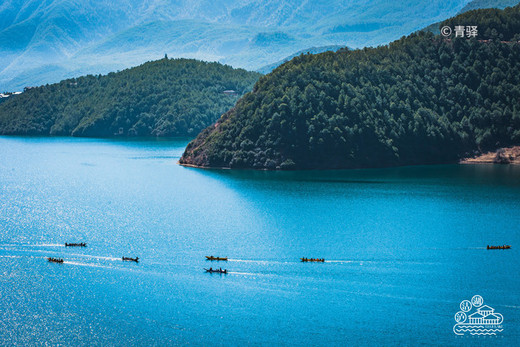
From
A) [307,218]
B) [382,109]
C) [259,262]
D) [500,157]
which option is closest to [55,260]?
[259,262]

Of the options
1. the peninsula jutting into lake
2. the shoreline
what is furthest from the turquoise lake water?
the shoreline

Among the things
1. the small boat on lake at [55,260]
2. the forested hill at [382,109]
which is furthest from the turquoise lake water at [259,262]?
the forested hill at [382,109]

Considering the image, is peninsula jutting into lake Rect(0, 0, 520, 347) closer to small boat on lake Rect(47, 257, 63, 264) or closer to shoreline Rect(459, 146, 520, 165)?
small boat on lake Rect(47, 257, 63, 264)

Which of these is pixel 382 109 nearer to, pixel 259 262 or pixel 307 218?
pixel 307 218

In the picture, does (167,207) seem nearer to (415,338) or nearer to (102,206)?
(102,206)

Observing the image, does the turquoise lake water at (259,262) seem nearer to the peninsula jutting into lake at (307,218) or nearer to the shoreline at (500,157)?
the peninsula jutting into lake at (307,218)
